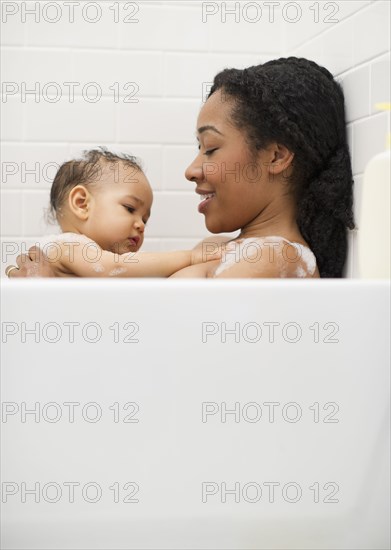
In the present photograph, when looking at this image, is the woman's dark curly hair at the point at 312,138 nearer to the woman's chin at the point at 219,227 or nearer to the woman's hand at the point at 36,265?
the woman's chin at the point at 219,227

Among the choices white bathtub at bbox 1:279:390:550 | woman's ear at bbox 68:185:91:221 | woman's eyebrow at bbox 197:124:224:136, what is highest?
woman's eyebrow at bbox 197:124:224:136

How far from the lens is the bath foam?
1507 mm

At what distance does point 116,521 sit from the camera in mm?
864

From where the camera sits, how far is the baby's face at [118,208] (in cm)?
172

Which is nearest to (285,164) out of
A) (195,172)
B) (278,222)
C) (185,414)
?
(278,222)

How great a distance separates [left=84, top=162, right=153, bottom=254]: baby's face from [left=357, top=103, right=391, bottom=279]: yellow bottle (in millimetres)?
702

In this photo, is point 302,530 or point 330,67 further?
point 330,67

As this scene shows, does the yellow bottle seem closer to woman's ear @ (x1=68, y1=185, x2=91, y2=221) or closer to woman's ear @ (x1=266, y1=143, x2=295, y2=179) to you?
woman's ear @ (x1=266, y1=143, x2=295, y2=179)

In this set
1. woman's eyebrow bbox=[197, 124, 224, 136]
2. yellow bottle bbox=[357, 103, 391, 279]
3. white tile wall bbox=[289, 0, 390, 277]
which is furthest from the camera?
woman's eyebrow bbox=[197, 124, 224, 136]

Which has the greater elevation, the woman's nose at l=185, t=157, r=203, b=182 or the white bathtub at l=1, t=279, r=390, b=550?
the woman's nose at l=185, t=157, r=203, b=182

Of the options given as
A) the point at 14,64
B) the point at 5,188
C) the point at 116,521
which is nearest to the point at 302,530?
the point at 116,521

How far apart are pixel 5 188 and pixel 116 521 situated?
1318 millimetres

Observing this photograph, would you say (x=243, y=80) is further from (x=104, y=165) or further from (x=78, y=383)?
(x=78, y=383)

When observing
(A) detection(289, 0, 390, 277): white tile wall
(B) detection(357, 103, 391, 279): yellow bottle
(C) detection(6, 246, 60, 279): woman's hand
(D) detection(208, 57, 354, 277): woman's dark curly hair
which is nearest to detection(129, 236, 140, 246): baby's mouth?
(C) detection(6, 246, 60, 279): woman's hand
